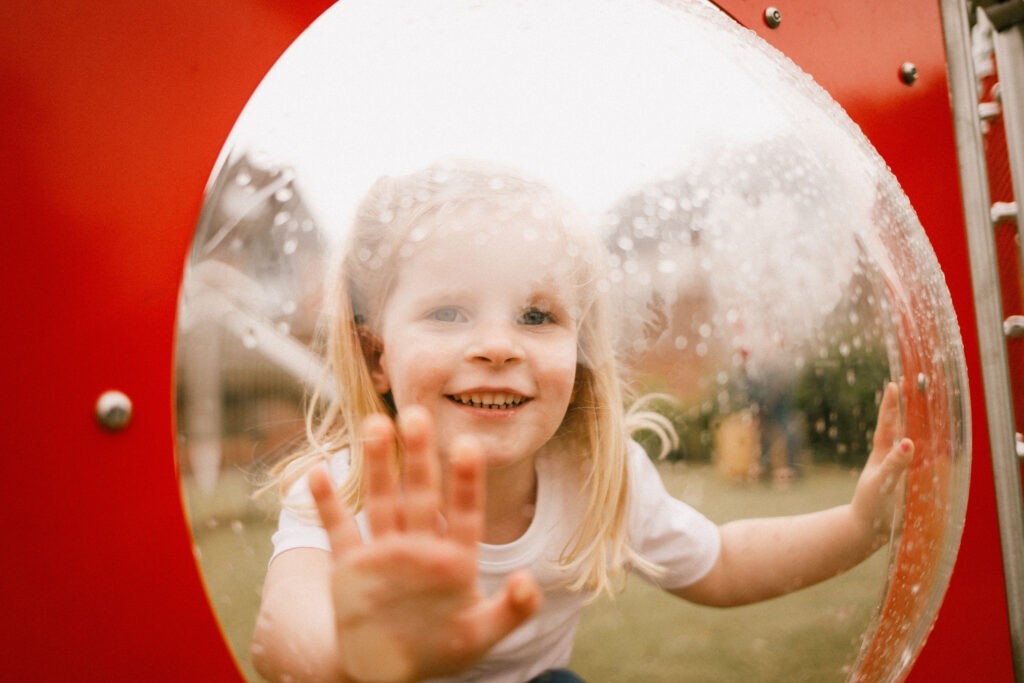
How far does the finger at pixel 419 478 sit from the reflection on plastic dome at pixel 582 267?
69mm

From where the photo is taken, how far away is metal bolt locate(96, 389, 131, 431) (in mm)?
623

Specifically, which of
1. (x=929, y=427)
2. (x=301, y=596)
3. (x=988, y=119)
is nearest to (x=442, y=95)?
(x=301, y=596)

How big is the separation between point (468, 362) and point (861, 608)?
1.28 ft

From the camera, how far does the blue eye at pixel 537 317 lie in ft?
1.62

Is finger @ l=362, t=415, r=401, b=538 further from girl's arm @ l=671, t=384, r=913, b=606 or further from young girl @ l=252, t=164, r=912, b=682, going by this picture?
girl's arm @ l=671, t=384, r=913, b=606

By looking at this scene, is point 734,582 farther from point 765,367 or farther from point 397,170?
point 397,170

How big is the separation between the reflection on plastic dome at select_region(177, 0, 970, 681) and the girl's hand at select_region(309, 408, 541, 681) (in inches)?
2.8

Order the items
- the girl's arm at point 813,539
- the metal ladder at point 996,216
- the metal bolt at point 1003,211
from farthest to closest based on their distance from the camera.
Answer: the metal bolt at point 1003,211 → the metal ladder at point 996,216 → the girl's arm at point 813,539

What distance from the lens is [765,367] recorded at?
21.1 inches

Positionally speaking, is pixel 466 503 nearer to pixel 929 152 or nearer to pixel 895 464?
pixel 895 464

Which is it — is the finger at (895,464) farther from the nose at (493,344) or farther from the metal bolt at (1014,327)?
the metal bolt at (1014,327)

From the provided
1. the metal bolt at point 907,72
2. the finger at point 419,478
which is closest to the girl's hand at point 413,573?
the finger at point 419,478

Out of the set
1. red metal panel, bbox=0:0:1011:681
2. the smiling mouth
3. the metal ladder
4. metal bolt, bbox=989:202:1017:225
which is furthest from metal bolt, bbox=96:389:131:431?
metal bolt, bbox=989:202:1017:225

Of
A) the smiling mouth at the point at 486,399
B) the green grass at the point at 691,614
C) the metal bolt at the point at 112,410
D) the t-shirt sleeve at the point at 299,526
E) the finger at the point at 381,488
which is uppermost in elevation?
the metal bolt at the point at 112,410
